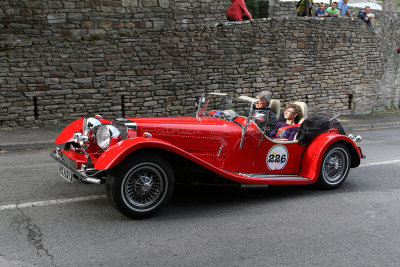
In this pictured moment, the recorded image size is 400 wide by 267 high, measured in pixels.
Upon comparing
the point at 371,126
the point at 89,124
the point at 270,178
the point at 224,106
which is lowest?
the point at 371,126

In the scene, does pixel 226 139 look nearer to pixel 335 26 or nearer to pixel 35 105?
pixel 35 105

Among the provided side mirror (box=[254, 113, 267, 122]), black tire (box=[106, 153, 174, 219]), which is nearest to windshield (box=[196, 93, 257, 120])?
side mirror (box=[254, 113, 267, 122])

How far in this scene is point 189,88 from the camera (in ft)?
44.0

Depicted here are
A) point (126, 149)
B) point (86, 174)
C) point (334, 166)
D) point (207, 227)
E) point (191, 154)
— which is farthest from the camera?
point (334, 166)

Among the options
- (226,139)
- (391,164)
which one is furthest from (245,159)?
(391,164)

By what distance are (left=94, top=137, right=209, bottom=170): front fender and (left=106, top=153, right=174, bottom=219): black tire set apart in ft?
0.36

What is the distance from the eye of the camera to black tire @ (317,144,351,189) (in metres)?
6.25

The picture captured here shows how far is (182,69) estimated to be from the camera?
1322 centimetres

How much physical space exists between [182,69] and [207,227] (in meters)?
8.88

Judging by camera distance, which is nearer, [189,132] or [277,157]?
[189,132]

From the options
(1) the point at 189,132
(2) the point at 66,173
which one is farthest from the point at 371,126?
(2) the point at 66,173

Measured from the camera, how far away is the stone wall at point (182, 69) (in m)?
11.5

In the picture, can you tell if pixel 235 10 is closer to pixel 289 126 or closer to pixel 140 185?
pixel 289 126

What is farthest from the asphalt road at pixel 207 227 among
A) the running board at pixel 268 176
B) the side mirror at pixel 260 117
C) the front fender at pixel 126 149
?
the side mirror at pixel 260 117
